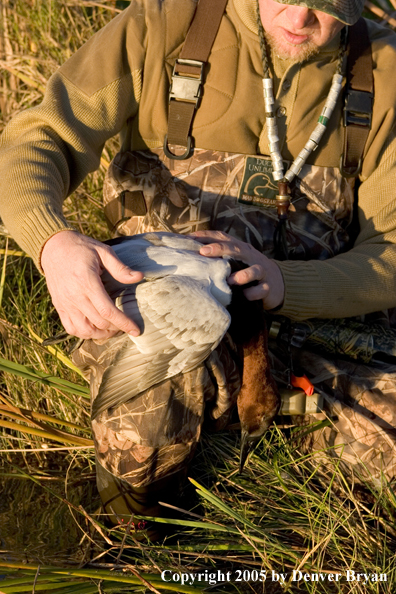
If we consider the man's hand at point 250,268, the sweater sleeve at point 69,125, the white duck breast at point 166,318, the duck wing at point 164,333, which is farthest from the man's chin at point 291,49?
the duck wing at point 164,333

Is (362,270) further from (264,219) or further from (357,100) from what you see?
(357,100)

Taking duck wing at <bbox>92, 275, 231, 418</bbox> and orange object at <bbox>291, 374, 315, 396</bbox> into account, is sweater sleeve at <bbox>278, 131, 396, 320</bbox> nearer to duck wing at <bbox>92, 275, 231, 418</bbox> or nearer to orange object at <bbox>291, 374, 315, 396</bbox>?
orange object at <bbox>291, 374, 315, 396</bbox>

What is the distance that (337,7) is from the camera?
2.68m

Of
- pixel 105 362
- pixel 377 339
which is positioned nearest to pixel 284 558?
pixel 105 362

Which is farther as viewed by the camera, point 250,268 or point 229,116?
point 229,116

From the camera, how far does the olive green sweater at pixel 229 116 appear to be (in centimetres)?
272

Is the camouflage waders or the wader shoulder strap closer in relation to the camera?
the wader shoulder strap

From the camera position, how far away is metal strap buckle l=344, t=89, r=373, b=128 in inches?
117

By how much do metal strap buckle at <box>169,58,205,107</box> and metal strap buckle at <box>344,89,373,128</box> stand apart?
71 cm

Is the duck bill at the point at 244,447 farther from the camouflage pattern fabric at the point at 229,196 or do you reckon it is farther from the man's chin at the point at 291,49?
the man's chin at the point at 291,49

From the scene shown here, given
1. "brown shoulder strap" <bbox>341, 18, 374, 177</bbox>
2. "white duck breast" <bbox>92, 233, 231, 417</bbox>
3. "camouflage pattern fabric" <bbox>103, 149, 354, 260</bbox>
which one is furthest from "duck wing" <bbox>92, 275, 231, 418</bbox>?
"brown shoulder strap" <bbox>341, 18, 374, 177</bbox>

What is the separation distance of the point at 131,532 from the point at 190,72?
200 centimetres

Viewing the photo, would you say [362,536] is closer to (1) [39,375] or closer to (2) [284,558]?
(2) [284,558]

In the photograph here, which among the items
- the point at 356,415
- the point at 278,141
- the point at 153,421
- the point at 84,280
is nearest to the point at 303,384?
the point at 356,415
